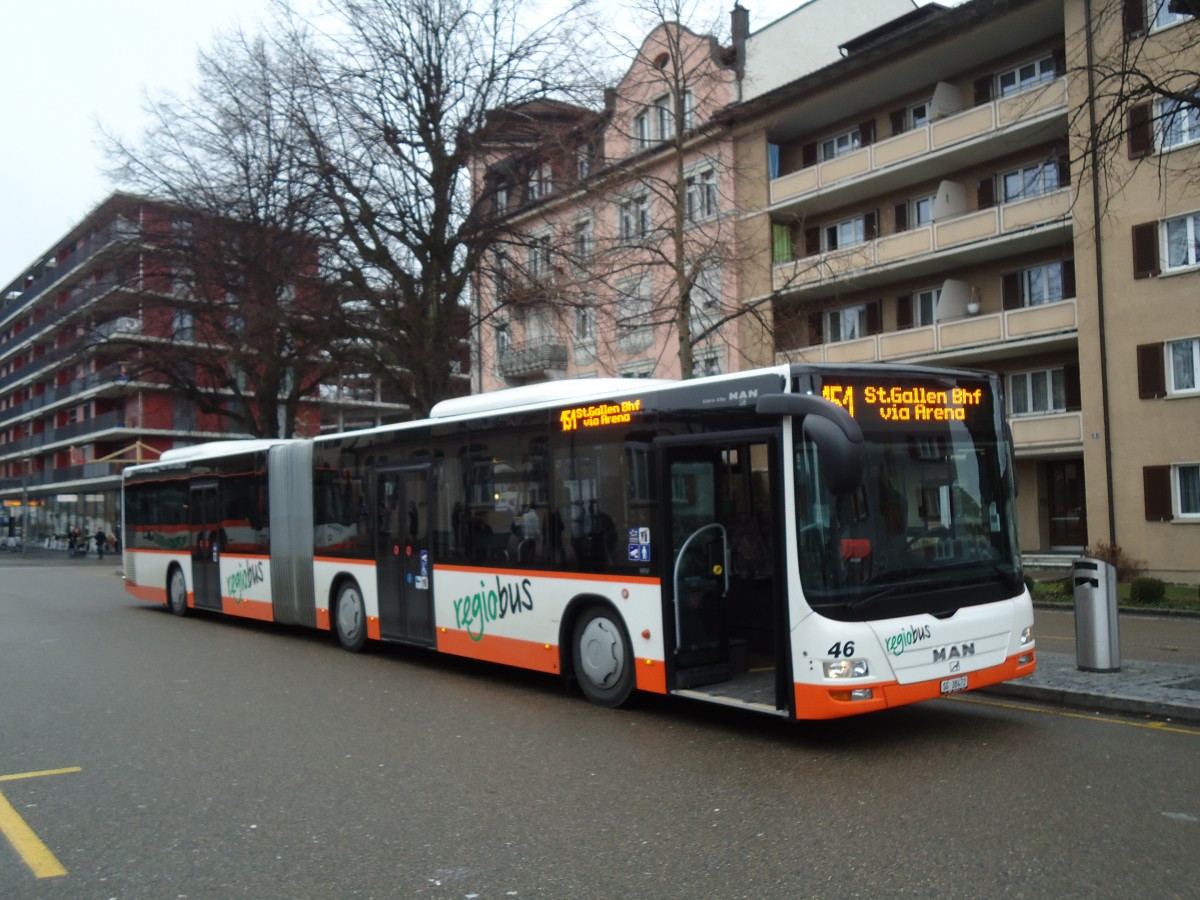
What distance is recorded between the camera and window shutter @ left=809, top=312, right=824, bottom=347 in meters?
34.9

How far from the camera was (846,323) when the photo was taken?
1356 inches

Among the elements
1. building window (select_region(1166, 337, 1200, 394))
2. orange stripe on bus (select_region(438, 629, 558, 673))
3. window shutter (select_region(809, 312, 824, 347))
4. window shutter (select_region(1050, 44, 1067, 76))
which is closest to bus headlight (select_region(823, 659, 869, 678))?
orange stripe on bus (select_region(438, 629, 558, 673))

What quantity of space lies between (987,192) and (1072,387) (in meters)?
5.68

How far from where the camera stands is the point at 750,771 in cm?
754

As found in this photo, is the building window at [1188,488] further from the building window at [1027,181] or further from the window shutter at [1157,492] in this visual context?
the building window at [1027,181]

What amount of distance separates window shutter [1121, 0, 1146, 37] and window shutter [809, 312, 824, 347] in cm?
1914

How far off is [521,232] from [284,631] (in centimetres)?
1004

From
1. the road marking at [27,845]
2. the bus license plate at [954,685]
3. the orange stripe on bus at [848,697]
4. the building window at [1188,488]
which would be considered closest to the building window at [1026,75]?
the building window at [1188,488]

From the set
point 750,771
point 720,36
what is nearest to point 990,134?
point 720,36

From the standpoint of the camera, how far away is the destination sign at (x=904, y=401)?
27.1 feet

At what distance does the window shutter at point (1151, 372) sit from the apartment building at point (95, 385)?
18079 mm

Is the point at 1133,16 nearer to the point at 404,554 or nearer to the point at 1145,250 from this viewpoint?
the point at 404,554

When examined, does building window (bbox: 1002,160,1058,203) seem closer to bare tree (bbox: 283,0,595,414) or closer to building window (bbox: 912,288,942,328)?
building window (bbox: 912,288,942,328)

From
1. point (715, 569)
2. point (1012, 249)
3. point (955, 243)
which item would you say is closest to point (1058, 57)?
point (1012, 249)
